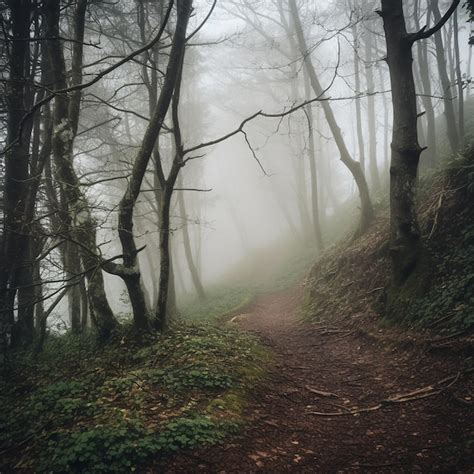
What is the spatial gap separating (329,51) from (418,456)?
28276 millimetres

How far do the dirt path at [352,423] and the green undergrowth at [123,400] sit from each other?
0.96 ft

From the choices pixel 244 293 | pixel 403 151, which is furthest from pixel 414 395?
pixel 244 293

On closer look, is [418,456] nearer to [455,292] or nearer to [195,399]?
[195,399]

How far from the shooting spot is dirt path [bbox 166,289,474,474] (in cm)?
329

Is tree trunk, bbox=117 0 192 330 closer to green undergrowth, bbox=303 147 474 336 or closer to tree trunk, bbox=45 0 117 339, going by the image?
tree trunk, bbox=45 0 117 339

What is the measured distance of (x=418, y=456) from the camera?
10.7ft

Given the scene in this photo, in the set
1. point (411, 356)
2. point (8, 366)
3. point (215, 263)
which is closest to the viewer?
point (411, 356)

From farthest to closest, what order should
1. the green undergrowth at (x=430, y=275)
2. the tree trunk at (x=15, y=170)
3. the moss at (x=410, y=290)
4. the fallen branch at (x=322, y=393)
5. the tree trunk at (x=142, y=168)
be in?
the tree trunk at (x=15, y=170), the moss at (x=410, y=290), the tree trunk at (x=142, y=168), the green undergrowth at (x=430, y=275), the fallen branch at (x=322, y=393)

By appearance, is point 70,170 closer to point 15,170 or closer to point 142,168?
point 142,168

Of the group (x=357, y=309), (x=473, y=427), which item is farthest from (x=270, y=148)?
(x=473, y=427)

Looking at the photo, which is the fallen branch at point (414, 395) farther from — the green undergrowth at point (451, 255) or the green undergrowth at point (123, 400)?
the green undergrowth at point (123, 400)

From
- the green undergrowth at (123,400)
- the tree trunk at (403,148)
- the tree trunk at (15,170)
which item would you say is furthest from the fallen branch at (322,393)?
the tree trunk at (15,170)

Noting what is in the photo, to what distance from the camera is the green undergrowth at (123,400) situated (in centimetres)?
334

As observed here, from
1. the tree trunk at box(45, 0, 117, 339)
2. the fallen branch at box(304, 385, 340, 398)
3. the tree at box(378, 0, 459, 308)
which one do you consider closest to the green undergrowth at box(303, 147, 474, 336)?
the tree at box(378, 0, 459, 308)
